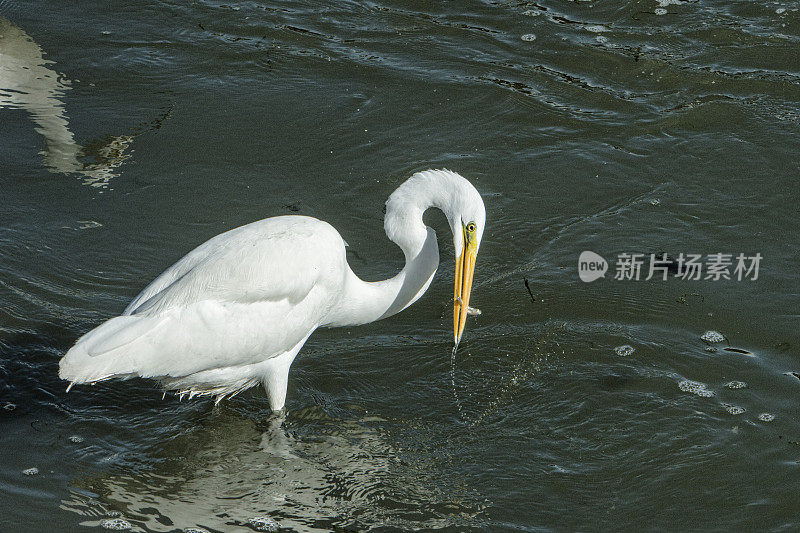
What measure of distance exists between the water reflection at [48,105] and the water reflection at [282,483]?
9.23 ft

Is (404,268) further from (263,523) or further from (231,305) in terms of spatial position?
(263,523)

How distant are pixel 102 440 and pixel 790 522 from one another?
3.23 metres

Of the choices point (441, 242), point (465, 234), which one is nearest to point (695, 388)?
point (465, 234)

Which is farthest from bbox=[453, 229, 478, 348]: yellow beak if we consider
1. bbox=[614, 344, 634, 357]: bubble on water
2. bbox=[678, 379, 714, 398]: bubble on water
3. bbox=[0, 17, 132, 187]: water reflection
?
bbox=[0, 17, 132, 187]: water reflection

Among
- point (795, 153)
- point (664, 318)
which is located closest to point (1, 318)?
point (664, 318)

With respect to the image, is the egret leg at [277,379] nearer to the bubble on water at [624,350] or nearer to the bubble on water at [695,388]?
the bubble on water at [624,350]

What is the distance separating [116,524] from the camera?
13.0ft

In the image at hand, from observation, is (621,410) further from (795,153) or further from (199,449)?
(795,153)

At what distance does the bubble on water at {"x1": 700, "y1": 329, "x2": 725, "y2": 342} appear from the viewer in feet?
16.8

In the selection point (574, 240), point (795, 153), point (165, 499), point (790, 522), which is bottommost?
point (165, 499)

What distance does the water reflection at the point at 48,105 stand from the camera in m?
6.73

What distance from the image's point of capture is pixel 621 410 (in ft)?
15.2

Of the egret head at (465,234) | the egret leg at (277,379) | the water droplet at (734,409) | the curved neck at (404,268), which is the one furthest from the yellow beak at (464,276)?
the water droplet at (734,409)

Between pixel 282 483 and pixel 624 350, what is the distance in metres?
2.04
